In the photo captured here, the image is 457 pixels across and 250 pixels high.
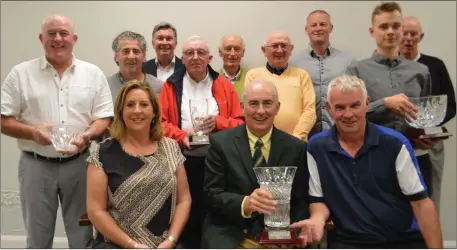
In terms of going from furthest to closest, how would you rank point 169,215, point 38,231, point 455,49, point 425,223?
point 455,49, point 38,231, point 169,215, point 425,223

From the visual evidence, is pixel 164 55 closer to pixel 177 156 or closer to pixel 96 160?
pixel 177 156

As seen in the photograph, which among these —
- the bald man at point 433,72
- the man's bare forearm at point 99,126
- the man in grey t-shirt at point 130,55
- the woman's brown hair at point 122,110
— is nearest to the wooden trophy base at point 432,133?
the bald man at point 433,72

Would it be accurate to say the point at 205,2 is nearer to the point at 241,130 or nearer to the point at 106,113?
the point at 106,113

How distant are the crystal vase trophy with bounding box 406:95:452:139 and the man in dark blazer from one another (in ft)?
2.54

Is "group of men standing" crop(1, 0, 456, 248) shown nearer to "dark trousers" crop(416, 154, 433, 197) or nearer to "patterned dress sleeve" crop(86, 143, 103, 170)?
"dark trousers" crop(416, 154, 433, 197)

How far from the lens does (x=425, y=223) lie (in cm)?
231

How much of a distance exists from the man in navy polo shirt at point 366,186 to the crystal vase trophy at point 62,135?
1.39 m

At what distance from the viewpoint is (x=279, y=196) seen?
2191mm

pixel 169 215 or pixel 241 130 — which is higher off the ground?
pixel 241 130

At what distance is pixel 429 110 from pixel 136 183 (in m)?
1.68

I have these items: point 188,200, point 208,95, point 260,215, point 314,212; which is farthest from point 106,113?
point 314,212

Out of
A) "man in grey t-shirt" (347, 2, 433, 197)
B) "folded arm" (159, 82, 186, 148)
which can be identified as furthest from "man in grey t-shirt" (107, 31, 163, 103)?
"man in grey t-shirt" (347, 2, 433, 197)

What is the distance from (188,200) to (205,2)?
2.45 metres

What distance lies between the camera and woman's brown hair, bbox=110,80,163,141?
2.55 meters
